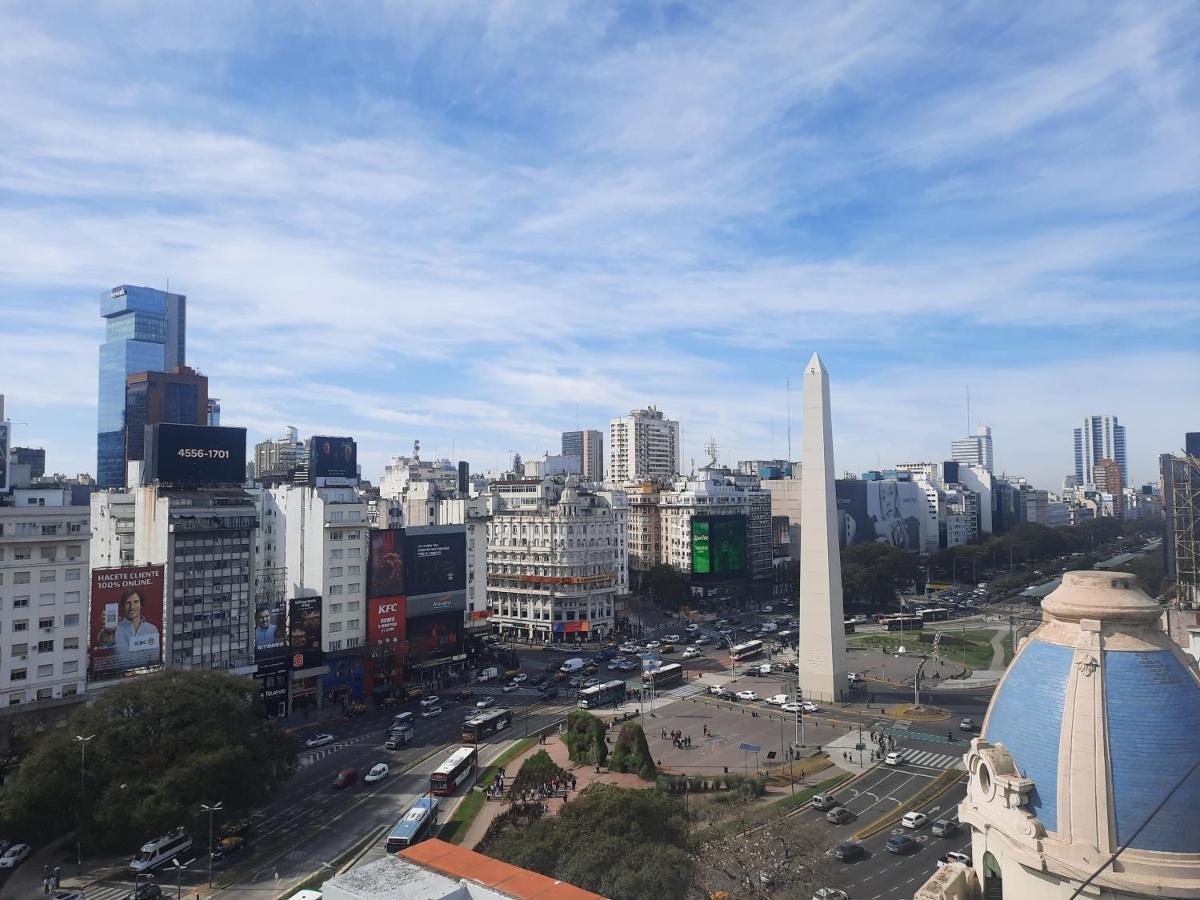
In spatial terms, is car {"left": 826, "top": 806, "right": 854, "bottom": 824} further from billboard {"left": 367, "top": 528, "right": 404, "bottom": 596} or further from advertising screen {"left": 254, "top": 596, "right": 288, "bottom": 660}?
billboard {"left": 367, "top": 528, "right": 404, "bottom": 596}

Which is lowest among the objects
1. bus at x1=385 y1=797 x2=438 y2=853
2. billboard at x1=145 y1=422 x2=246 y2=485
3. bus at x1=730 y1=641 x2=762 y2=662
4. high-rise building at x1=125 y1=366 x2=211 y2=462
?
bus at x1=385 y1=797 x2=438 y2=853

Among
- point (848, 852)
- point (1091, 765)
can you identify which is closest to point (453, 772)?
point (848, 852)

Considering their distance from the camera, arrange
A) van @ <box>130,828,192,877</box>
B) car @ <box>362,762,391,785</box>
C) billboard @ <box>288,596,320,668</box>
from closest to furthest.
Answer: van @ <box>130,828,192,877</box>
car @ <box>362,762,391,785</box>
billboard @ <box>288,596,320,668</box>

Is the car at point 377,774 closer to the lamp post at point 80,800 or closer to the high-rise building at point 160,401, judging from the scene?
the lamp post at point 80,800

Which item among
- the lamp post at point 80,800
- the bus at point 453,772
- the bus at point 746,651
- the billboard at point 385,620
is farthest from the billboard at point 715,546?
the lamp post at point 80,800

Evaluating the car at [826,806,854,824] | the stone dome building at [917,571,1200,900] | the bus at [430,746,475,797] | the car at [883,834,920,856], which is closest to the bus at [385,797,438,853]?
the bus at [430,746,475,797]

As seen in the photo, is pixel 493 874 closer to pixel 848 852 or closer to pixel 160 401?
pixel 848 852
